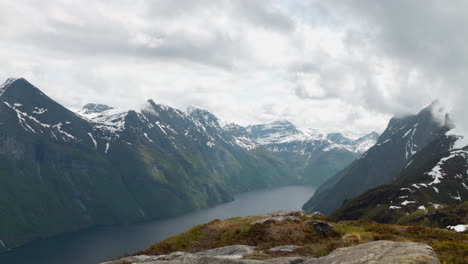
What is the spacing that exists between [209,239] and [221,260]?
21.4 m

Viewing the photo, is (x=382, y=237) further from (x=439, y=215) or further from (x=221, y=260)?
(x=439, y=215)

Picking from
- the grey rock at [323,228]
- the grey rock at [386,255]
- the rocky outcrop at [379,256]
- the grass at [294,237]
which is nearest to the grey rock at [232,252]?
the grass at [294,237]

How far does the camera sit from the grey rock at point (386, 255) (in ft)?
42.2

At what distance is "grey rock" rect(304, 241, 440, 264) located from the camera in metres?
12.9

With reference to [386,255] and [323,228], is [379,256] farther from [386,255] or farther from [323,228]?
[323,228]

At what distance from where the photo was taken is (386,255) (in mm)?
14234

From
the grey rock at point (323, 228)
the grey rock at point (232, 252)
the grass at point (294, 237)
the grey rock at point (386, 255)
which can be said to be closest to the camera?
the grey rock at point (386, 255)

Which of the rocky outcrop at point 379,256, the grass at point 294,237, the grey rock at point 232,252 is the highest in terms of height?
the rocky outcrop at point 379,256

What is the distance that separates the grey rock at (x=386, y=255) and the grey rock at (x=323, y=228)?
17.6m

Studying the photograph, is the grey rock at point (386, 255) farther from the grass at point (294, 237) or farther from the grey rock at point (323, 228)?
the grey rock at point (323, 228)

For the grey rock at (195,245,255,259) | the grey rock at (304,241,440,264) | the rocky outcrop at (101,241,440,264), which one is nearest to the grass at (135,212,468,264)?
the grey rock at (195,245,255,259)

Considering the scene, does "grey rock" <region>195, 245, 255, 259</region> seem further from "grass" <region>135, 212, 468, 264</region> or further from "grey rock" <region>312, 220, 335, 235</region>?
"grey rock" <region>312, 220, 335, 235</region>

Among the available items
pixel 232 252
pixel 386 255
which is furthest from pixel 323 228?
pixel 386 255

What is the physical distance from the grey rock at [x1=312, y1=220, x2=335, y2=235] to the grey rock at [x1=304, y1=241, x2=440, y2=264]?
695 inches
